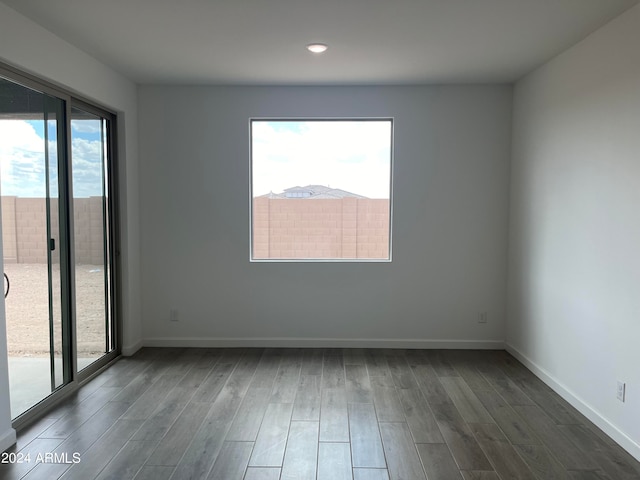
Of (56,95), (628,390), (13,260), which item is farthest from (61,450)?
(628,390)

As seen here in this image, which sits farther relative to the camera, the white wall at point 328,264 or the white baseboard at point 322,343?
the white baseboard at point 322,343

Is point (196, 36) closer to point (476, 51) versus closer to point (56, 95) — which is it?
point (56, 95)

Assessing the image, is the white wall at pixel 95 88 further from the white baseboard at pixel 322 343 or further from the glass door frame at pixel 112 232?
the white baseboard at pixel 322 343

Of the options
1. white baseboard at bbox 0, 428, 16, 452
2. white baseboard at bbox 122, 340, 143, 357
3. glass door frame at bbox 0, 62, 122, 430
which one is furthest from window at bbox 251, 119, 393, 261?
white baseboard at bbox 0, 428, 16, 452

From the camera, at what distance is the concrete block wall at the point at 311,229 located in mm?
4496

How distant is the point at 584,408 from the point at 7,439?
3627 mm

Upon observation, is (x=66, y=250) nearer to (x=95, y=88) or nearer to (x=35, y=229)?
(x=35, y=229)

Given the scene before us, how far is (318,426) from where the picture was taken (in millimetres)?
2863

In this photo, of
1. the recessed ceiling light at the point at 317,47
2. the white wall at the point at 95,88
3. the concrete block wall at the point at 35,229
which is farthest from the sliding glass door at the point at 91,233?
the recessed ceiling light at the point at 317,47

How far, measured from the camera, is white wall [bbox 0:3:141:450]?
2.60m

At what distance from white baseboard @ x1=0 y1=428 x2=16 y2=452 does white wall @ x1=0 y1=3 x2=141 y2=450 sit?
0.07ft

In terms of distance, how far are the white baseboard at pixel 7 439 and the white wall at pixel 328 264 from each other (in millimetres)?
1888

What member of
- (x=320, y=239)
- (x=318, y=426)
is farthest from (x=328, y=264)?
(x=318, y=426)

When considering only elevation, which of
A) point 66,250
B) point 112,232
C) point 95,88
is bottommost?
point 66,250
